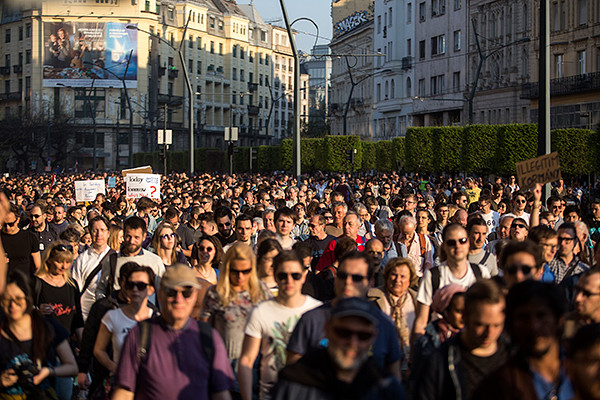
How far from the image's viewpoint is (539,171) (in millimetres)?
14023

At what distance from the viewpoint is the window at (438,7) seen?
7006 cm

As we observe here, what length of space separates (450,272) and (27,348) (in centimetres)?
300

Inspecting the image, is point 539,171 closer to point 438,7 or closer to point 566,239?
point 566,239

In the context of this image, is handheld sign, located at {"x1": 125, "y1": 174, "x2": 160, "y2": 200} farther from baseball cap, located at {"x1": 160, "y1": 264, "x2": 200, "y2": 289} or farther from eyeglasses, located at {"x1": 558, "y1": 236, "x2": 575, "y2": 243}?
baseball cap, located at {"x1": 160, "y1": 264, "x2": 200, "y2": 289}

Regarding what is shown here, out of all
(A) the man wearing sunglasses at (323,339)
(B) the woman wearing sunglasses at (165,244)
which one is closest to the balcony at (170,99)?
(B) the woman wearing sunglasses at (165,244)

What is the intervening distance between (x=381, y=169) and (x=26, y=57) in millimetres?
64659

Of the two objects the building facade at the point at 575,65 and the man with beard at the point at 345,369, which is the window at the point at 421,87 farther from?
the man with beard at the point at 345,369

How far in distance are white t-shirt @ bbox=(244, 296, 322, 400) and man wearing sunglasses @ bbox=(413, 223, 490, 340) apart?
3.97 ft

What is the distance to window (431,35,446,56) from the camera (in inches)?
2770

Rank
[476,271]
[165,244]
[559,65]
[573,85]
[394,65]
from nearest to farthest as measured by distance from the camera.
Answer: [476,271], [165,244], [573,85], [559,65], [394,65]

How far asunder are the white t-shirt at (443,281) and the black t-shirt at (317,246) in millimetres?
3225

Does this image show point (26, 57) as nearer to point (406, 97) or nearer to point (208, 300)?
point (406, 97)

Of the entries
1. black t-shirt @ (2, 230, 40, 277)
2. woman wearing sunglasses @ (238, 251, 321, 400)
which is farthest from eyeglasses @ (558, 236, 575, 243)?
black t-shirt @ (2, 230, 40, 277)

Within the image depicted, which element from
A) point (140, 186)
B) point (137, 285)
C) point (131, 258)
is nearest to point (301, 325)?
point (137, 285)
